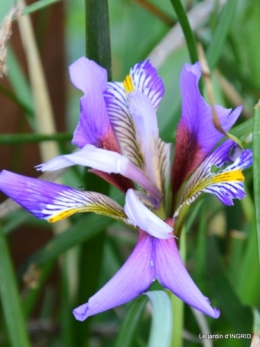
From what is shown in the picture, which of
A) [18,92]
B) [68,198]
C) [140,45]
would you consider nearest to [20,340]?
[68,198]

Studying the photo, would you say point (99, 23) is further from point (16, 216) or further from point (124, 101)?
point (16, 216)

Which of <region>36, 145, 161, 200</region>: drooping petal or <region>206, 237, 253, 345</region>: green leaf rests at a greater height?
<region>36, 145, 161, 200</region>: drooping petal

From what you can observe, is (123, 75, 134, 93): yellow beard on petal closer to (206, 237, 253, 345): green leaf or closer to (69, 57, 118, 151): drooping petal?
(69, 57, 118, 151): drooping petal

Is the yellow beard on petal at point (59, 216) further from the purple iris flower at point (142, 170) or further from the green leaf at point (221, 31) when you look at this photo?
the green leaf at point (221, 31)

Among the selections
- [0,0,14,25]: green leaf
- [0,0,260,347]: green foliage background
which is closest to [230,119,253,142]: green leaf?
[0,0,260,347]: green foliage background

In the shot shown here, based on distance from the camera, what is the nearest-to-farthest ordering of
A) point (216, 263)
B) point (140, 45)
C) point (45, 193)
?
point (45, 193) → point (216, 263) → point (140, 45)

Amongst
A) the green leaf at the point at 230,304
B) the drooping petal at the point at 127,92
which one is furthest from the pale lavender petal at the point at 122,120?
the green leaf at the point at 230,304
